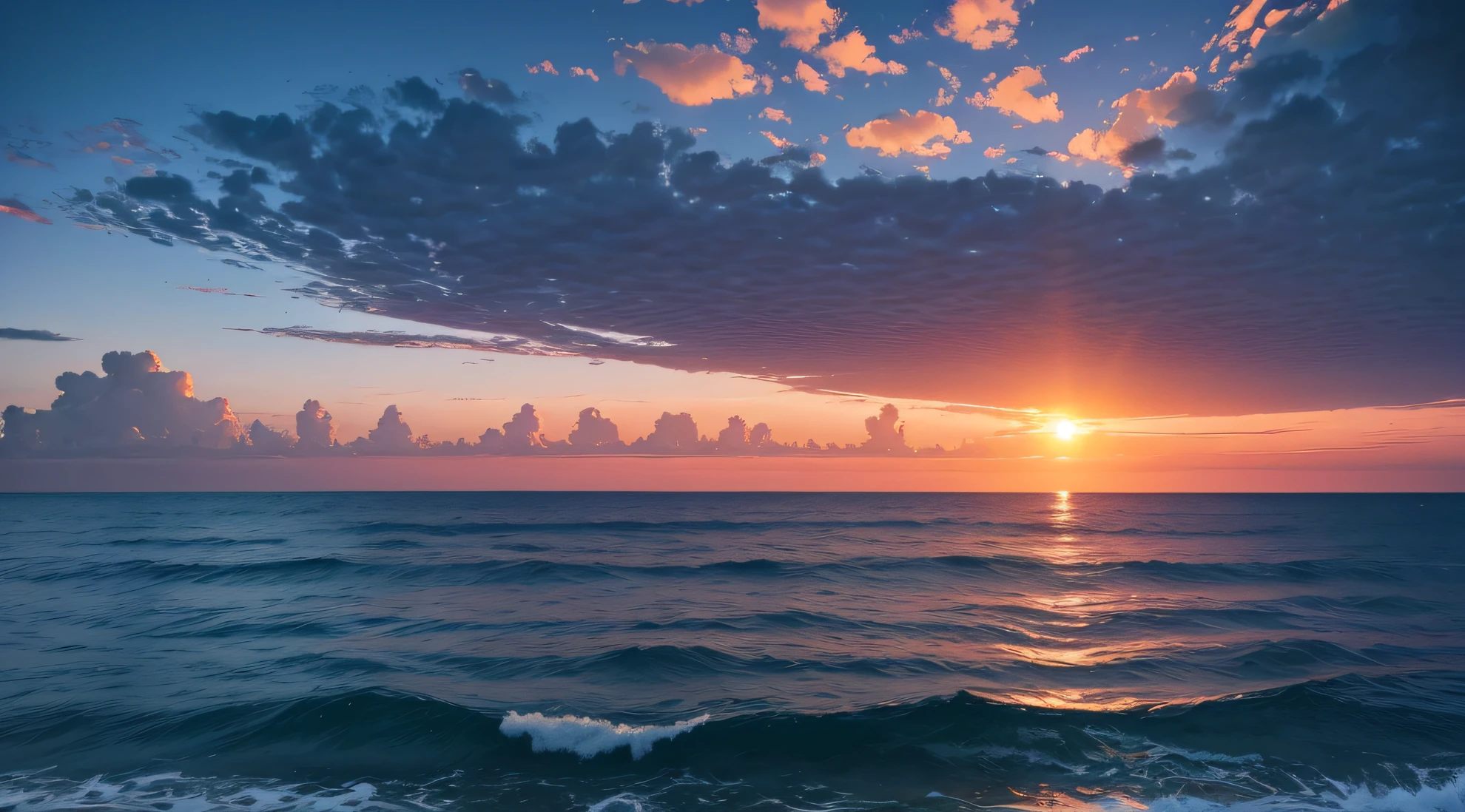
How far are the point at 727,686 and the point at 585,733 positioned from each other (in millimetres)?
4390

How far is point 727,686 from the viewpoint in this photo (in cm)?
1661

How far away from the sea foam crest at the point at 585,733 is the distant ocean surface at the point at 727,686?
0.06 meters

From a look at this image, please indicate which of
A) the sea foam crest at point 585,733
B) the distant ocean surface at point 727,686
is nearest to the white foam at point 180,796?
the distant ocean surface at point 727,686

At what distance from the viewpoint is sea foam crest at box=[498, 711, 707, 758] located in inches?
512

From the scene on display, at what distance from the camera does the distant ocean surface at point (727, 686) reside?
1175 cm

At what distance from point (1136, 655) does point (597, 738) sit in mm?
16469

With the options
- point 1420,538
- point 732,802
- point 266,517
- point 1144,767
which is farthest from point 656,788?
point 266,517

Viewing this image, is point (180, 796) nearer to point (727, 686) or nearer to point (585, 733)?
point (585, 733)

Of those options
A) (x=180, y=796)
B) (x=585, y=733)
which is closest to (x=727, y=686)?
(x=585, y=733)

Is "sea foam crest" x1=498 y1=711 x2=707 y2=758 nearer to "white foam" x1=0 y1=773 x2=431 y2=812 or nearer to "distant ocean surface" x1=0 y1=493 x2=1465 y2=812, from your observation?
"distant ocean surface" x1=0 y1=493 x2=1465 y2=812

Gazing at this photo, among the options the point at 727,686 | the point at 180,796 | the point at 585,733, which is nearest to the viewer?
the point at 180,796

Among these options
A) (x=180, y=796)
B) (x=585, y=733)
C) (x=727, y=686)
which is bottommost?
(x=180, y=796)

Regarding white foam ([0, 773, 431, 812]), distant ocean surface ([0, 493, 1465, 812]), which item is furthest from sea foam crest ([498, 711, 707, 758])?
white foam ([0, 773, 431, 812])

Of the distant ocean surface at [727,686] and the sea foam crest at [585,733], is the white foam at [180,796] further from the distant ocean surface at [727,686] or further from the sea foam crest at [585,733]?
the sea foam crest at [585,733]
